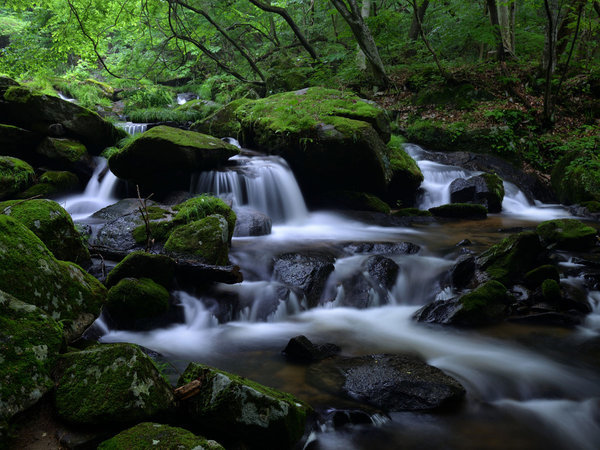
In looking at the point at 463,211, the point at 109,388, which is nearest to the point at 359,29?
the point at 463,211

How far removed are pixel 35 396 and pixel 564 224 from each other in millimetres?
7888

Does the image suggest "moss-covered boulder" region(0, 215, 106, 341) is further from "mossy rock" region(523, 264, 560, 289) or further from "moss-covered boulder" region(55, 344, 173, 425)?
"mossy rock" region(523, 264, 560, 289)

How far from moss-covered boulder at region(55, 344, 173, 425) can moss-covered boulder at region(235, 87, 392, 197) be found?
25.3 ft

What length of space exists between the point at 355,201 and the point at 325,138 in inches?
74.7

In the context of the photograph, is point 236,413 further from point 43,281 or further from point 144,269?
point 144,269

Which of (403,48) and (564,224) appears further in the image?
(403,48)

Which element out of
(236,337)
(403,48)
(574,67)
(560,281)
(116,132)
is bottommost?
(236,337)

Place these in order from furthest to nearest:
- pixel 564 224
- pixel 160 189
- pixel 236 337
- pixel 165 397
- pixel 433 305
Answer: pixel 160 189 < pixel 564 224 < pixel 433 305 < pixel 236 337 < pixel 165 397

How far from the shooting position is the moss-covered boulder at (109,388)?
2.13 m

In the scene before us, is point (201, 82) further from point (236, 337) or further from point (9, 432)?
point (9, 432)

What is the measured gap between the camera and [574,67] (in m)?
14.1

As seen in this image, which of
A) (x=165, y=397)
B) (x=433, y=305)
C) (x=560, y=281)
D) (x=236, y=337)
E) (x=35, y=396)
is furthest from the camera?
(x=560, y=281)

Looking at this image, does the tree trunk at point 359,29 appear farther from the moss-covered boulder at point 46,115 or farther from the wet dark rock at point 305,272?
the wet dark rock at point 305,272

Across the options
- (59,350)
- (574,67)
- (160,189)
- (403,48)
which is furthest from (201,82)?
(59,350)
